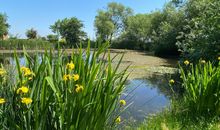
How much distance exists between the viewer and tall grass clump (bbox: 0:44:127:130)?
2.61 metres

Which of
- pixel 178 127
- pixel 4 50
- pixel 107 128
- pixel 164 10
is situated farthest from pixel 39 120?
pixel 164 10

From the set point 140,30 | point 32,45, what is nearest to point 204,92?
point 32,45

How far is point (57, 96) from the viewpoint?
264cm

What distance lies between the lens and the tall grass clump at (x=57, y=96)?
2.61 m

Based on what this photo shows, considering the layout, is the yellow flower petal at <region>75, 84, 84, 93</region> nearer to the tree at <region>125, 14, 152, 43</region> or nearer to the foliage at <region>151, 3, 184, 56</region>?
the foliage at <region>151, 3, 184, 56</region>

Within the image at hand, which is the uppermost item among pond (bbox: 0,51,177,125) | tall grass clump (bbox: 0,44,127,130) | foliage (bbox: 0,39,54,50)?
foliage (bbox: 0,39,54,50)

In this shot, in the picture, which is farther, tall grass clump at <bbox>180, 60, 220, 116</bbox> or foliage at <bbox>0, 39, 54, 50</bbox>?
tall grass clump at <bbox>180, 60, 220, 116</bbox>

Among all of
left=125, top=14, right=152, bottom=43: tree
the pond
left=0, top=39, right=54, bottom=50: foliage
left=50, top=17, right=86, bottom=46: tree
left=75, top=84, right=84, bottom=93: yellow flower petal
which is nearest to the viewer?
left=75, top=84, right=84, bottom=93: yellow flower petal

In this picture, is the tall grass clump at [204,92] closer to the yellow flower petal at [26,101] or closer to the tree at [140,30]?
the yellow flower petal at [26,101]

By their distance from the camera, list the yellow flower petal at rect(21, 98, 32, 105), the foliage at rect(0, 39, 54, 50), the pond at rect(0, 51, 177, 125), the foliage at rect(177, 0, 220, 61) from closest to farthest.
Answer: the yellow flower petal at rect(21, 98, 32, 105) → the foliage at rect(0, 39, 54, 50) → the pond at rect(0, 51, 177, 125) → the foliage at rect(177, 0, 220, 61)

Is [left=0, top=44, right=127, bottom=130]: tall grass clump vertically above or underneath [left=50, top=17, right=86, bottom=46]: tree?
underneath

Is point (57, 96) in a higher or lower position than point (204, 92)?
higher

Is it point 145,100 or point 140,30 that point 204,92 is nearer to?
point 145,100

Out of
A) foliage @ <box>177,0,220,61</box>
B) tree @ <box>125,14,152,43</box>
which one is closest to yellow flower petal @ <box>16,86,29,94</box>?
foliage @ <box>177,0,220,61</box>
